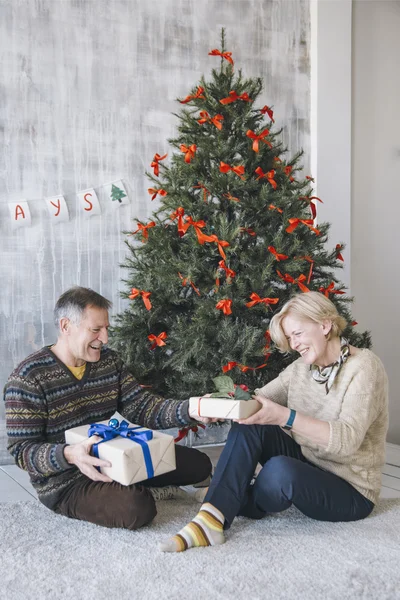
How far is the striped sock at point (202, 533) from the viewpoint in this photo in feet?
6.47

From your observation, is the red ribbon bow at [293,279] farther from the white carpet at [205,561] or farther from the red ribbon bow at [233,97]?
the white carpet at [205,561]

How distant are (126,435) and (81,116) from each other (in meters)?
2.01

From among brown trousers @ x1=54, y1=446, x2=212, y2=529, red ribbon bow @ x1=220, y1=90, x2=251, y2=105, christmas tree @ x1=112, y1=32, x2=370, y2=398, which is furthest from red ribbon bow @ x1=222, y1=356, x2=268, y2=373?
red ribbon bow @ x1=220, y1=90, x2=251, y2=105

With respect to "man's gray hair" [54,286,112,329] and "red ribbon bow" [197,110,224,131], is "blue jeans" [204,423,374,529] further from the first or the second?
"red ribbon bow" [197,110,224,131]

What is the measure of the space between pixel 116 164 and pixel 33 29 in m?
0.80

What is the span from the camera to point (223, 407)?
212cm

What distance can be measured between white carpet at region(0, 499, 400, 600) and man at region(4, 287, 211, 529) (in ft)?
0.33

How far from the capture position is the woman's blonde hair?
2.18 m

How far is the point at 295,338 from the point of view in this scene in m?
2.20

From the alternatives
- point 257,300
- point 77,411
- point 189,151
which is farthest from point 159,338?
point 189,151

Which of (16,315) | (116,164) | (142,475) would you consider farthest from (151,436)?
(116,164)

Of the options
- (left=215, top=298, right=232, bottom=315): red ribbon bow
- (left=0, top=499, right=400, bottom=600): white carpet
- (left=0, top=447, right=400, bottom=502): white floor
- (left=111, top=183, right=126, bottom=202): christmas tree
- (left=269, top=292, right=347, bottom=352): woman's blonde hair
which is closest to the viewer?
(left=0, top=499, right=400, bottom=600): white carpet

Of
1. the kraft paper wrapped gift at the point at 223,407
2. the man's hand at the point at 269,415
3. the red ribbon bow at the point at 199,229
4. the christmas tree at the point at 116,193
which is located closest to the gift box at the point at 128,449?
the kraft paper wrapped gift at the point at 223,407

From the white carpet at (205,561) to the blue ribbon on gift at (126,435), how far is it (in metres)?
0.25
